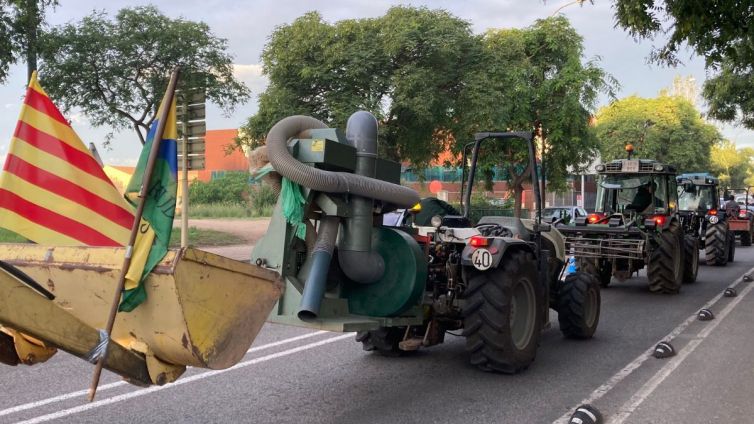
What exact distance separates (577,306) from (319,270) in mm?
4090

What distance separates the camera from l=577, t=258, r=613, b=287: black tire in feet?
41.6

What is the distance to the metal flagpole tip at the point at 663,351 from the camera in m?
7.37

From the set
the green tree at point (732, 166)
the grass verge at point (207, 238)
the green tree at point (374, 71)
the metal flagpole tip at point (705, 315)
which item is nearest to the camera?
the metal flagpole tip at point (705, 315)

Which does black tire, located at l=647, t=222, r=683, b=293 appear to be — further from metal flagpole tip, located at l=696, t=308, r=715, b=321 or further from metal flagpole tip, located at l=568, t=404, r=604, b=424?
metal flagpole tip, located at l=568, t=404, r=604, b=424

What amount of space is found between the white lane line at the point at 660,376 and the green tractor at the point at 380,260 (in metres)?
1.11

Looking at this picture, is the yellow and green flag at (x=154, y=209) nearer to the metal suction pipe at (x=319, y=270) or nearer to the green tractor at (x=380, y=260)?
the green tractor at (x=380, y=260)

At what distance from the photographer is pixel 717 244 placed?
17.5m

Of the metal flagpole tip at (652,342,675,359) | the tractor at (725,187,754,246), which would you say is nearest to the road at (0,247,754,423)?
the metal flagpole tip at (652,342,675,359)

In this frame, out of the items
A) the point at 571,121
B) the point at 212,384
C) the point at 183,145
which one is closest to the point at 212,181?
the point at 571,121

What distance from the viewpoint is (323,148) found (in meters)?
5.05

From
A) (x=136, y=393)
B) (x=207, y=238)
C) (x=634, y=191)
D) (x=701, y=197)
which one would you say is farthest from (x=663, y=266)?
(x=207, y=238)

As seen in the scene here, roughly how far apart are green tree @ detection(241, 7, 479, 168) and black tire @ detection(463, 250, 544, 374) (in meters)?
12.3

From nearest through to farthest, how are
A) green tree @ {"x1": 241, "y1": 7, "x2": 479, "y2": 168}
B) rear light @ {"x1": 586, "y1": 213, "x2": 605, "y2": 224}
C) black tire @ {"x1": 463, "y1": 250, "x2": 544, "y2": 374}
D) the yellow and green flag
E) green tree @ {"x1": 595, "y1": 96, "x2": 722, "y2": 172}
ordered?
the yellow and green flag < black tire @ {"x1": 463, "y1": 250, "x2": 544, "y2": 374} < rear light @ {"x1": 586, "y1": 213, "x2": 605, "y2": 224} < green tree @ {"x1": 241, "y1": 7, "x2": 479, "y2": 168} < green tree @ {"x1": 595, "y1": 96, "x2": 722, "y2": 172}

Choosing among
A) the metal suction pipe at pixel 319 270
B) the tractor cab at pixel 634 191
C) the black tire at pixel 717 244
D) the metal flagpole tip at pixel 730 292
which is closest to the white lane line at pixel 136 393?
the metal suction pipe at pixel 319 270
